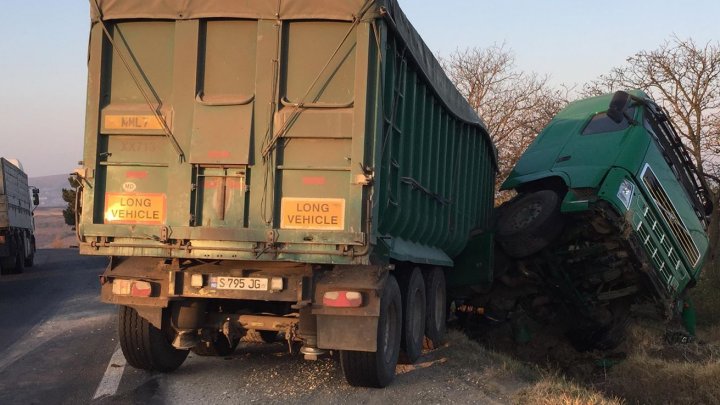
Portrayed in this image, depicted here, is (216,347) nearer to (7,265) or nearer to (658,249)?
(658,249)

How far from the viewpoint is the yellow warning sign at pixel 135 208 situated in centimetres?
585

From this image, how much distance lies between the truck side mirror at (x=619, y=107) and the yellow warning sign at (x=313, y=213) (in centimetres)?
598

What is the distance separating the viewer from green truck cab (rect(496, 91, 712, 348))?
923 centimetres

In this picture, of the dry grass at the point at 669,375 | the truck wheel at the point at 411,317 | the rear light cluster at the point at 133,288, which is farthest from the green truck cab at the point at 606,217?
the rear light cluster at the point at 133,288

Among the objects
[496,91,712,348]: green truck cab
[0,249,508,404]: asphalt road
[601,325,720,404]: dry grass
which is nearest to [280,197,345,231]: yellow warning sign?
[0,249,508,404]: asphalt road

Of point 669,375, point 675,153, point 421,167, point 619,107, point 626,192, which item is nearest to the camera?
point 421,167

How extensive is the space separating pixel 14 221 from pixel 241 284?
14.3 meters

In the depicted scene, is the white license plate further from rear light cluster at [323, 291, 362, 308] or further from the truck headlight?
the truck headlight

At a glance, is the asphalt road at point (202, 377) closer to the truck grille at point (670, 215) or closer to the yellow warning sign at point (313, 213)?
the yellow warning sign at point (313, 213)

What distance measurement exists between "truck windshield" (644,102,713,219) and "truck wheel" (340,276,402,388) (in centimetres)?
560

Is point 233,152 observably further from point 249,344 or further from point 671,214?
point 671,214

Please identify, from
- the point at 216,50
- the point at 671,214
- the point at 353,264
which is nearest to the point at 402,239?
the point at 353,264

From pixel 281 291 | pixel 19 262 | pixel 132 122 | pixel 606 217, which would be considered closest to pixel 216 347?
pixel 281 291

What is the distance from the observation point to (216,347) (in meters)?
7.27
